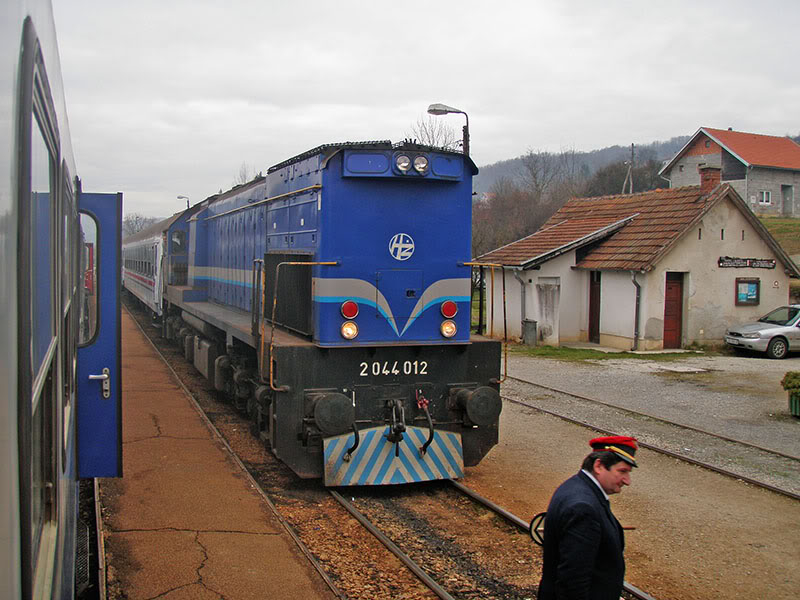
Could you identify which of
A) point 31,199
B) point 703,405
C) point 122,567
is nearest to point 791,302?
point 703,405

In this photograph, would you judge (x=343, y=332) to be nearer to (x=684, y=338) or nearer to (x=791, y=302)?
(x=684, y=338)

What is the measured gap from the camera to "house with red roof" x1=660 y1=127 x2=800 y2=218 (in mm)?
53062

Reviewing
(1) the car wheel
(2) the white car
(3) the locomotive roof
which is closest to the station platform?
(3) the locomotive roof

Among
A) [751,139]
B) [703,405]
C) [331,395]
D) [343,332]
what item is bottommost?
[703,405]

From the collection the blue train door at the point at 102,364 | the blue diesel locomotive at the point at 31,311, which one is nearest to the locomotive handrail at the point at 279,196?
the blue train door at the point at 102,364

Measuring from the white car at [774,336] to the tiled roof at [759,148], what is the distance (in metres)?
34.4

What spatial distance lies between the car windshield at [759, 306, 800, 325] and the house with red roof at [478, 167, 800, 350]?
2.95 ft

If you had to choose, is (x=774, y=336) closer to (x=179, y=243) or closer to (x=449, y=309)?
(x=449, y=309)

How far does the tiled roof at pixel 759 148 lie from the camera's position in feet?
175

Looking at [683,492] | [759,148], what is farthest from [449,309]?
[759,148]

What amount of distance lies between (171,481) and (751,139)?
58.4 metres

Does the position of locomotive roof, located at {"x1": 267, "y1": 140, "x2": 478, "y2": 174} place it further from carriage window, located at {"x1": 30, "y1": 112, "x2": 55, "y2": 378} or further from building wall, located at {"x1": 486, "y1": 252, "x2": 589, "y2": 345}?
building wall, located at {"x1": 486, "y1": 252, "x2": 589, "y2": 345}

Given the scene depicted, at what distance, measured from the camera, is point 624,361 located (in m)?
20.0

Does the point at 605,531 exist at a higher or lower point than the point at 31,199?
lower
